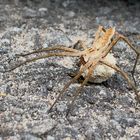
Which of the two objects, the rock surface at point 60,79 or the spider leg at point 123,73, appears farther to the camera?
the spider leg at point 123,73

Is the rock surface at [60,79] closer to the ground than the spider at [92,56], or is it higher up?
closer to the ground

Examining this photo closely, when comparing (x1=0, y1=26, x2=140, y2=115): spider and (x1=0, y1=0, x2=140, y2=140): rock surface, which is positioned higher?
(x1=0, y1=26, x2=140, y2=115): spider

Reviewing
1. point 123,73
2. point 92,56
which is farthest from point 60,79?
point 123,73

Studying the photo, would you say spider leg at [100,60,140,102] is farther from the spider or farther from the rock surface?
the rock surface

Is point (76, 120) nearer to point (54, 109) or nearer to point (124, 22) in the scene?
point (54, 109)

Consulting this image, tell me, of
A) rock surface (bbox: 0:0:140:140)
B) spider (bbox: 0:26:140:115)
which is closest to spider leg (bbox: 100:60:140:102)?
spider (bbox: 0:26:140:115)

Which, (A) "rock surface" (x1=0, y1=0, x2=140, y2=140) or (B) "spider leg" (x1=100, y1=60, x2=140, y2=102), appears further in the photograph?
(B) "spider leg" (x1=100, y1=60, x2=140, y2=102)

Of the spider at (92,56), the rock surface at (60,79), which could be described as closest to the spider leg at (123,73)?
the spider at (92,56)

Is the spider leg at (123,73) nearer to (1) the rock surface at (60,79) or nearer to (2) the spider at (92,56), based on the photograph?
(2) the spider at (92,56)
